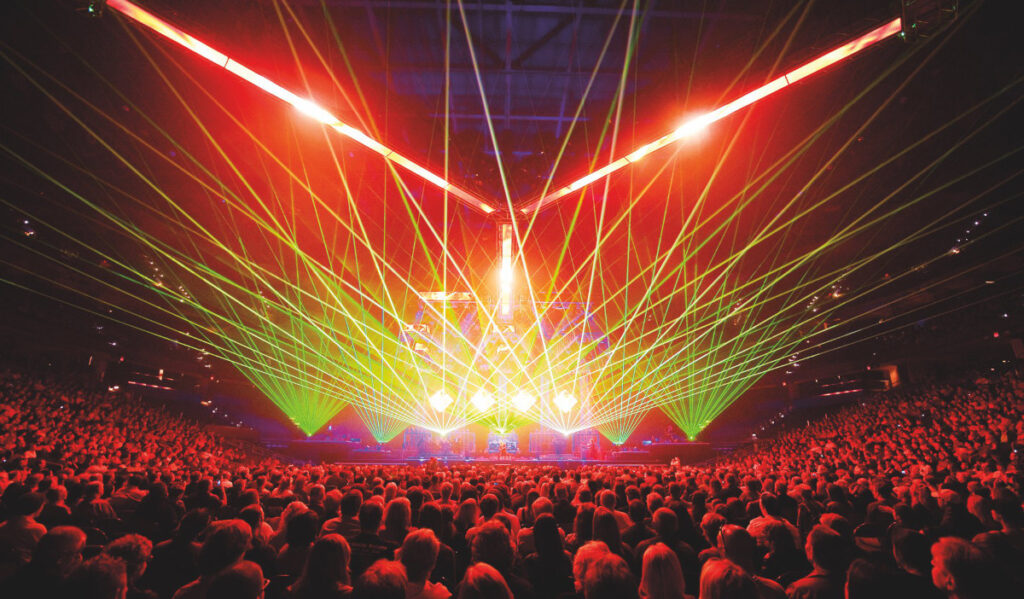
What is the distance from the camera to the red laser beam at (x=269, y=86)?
20.9 feet

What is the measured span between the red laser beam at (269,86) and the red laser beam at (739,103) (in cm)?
256

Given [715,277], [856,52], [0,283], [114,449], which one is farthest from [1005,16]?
[0,283]

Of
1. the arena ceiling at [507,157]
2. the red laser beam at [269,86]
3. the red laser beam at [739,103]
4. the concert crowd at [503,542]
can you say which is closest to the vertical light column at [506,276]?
the arena ceiling at [507,157]

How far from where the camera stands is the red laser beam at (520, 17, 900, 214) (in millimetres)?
6328

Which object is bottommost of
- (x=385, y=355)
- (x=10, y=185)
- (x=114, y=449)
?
(x=114, y=449)

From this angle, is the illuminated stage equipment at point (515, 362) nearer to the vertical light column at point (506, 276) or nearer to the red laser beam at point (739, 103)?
the vertical light column at point (506, 276)

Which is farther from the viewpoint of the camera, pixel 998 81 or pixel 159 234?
pixel 159 234

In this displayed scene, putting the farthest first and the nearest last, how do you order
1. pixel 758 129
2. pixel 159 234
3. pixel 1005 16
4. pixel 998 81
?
pixel 159 234 → pixel 758 129 → pixel 998 81 → pixel 1005 16

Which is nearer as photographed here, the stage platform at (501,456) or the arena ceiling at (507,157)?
the arena ceiling at (507,157)

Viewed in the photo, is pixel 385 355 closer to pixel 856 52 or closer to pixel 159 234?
pixel 159 234

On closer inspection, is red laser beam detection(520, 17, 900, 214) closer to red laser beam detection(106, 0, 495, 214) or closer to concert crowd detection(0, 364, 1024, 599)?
red laser beam detection(106, 0, 495, 214)

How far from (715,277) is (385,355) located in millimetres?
17006

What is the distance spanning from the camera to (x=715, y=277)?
1730 centimetres

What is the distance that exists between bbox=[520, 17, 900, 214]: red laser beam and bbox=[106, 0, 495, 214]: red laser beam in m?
2.56
